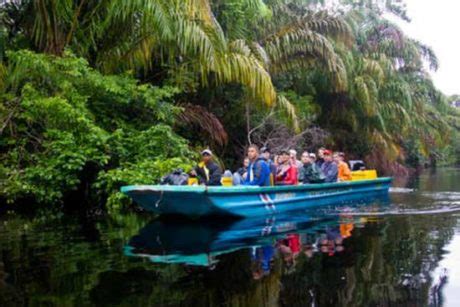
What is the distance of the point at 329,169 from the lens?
1327 centimetres

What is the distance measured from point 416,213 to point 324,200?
2415mm

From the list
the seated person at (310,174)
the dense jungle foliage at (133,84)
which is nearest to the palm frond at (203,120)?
the dense jungle foliage at (133,84)

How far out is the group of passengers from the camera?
9.98 m

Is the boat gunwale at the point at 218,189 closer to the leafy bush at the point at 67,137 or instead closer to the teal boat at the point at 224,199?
the teal boat at the point at 224,199

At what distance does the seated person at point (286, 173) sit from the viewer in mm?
11711

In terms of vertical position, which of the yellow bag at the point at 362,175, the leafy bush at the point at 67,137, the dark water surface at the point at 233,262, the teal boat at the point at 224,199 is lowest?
the dark water surface at the point at 233,262

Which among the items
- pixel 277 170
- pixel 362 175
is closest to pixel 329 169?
pixel 277 170

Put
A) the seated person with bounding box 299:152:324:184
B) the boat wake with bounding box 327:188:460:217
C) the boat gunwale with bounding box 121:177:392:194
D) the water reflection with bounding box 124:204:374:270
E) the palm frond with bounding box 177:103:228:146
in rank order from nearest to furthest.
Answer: the water reflection with bounding box 124:204:374:270
the boat gunwale with bounding box 121:177:392:194
the boat wake with bounding box 327:188:460:217
the seated person with bounding box 299:152:324:184
the palm frond with bounding box 177:103:228:146

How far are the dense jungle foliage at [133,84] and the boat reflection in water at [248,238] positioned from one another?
7.58 feet

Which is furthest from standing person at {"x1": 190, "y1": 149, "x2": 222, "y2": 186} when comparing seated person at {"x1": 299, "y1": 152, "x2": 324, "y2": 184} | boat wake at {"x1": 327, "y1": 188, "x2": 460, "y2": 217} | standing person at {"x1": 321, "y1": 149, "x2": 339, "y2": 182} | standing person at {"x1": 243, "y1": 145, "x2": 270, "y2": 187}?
standing person at {"x1": 321, "y1": 149, "x2": 339, "y2": 182}

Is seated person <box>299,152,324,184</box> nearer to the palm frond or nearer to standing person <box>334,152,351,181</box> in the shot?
standing person <box>334,152,351,181</box>

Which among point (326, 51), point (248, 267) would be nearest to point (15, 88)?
point (248, 267)

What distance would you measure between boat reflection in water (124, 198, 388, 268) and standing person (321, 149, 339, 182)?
Result: 7.88 ft

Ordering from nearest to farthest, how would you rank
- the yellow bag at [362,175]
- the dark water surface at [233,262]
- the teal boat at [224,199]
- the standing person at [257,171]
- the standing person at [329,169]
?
the dark water surface at [233,262] < the teal boat at [224,199] < the standing person at [257,171] < the standing person at [329,169] < the yellow bag at [362,175]
